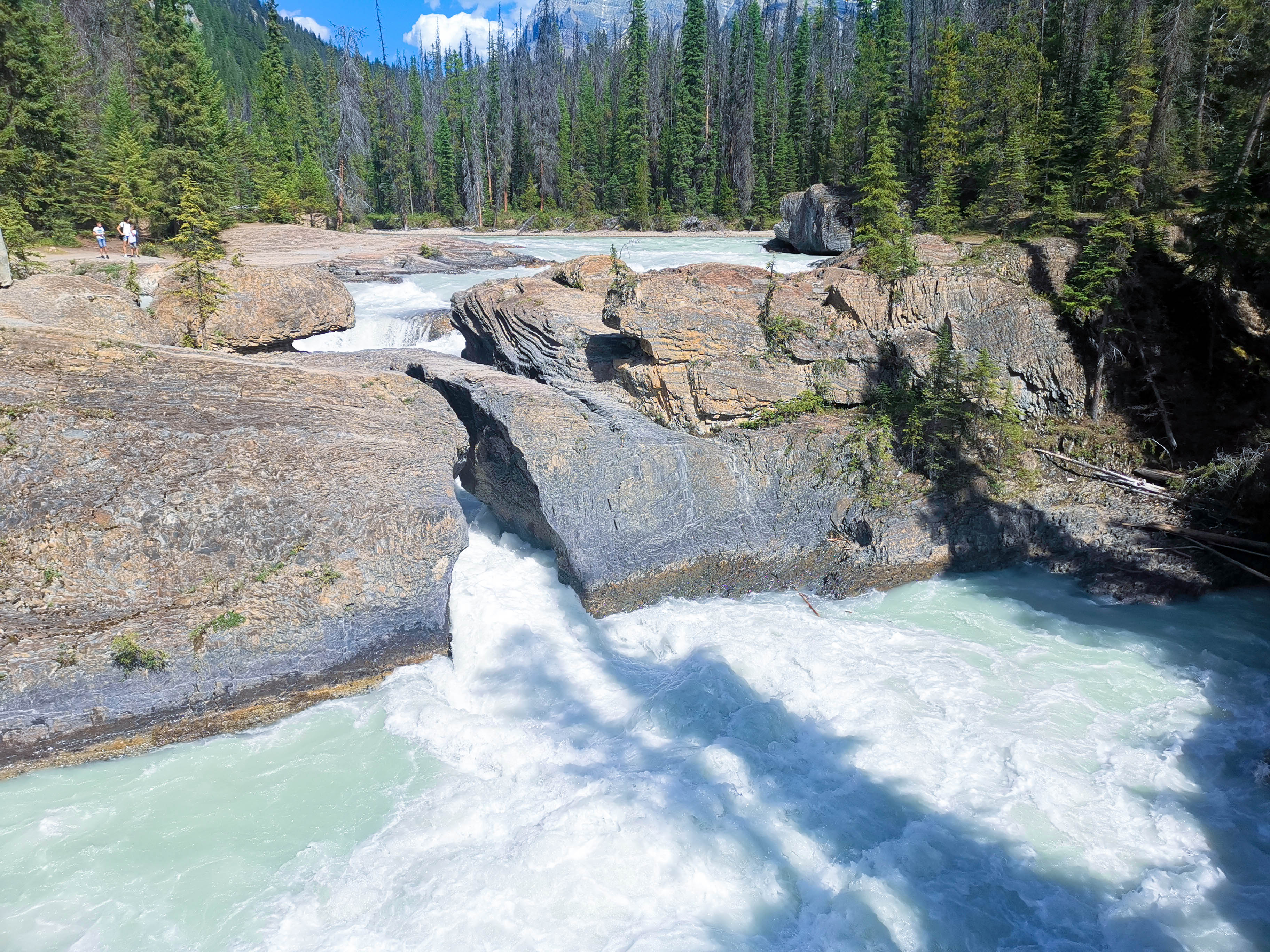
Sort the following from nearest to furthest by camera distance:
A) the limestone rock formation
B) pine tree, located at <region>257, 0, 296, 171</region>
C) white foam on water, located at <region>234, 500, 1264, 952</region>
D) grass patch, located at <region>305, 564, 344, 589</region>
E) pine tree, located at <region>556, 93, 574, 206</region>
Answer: white foam on water, located at <region>234, 500, 1264, 952</region> < grass patch, located at <region>305, 564, 344, 589</region> < the limestone rock formation < pine tree, located at <region>257, 0, 296, 171</region> < pine tree, located at <region>556, 93, 574, 206</region>

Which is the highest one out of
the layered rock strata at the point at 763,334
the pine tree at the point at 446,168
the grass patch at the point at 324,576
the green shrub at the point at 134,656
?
the pine tree at the point at 446,168

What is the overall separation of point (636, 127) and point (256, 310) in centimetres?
4538

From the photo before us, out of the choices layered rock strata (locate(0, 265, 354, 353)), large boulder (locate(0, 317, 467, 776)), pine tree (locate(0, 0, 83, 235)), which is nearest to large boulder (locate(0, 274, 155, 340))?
layered rock strata (locate(0, 265, 354, 353))

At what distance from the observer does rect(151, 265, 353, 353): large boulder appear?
473 inches

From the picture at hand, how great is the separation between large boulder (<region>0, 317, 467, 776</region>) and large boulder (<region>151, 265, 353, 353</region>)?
3182 millimetres

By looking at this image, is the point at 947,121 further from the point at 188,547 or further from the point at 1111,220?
the point at 188,547

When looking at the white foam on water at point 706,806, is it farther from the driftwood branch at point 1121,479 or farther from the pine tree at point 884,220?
the pine tree at point 884,220

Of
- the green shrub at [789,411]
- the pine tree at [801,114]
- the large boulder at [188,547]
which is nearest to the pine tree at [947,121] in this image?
the green shrub at [789,411]

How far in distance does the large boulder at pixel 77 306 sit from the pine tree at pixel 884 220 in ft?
39.1

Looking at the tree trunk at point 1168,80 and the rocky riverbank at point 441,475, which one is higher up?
the tree trunk at point 1168,80

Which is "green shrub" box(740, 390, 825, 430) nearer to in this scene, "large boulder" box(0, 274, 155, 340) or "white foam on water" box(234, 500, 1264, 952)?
"white foam on water" box(234, 500, 1264, 952)

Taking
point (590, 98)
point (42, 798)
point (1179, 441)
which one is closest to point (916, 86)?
point (590, 98)

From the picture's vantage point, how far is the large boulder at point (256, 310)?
1201 cm

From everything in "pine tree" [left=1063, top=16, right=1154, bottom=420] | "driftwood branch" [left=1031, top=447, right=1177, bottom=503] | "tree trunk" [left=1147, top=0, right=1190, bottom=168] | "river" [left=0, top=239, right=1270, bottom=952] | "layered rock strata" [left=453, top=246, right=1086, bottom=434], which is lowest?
"river" [left=0, top=239, right=1270, bottom=952]
